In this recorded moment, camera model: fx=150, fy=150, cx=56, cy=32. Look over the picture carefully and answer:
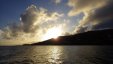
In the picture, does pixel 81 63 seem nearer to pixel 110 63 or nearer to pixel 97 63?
pixel 97 63

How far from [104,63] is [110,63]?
86.2 inches

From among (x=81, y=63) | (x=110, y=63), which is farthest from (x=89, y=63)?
(x=110, y=63)

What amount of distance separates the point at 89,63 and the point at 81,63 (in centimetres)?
298

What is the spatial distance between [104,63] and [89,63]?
5821 millimetres

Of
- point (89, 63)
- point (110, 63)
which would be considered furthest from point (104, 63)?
point (89, 63)

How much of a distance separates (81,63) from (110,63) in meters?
10.9

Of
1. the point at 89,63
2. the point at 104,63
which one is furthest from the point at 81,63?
the point at 104,63

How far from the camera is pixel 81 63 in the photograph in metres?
57.1

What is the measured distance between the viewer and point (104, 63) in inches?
2247

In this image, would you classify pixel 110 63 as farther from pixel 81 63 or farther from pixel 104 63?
pixel 81 63

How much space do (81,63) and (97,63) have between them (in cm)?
599

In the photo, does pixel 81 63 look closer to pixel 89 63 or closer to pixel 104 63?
pixel 89 63

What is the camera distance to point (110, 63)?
2234 inches

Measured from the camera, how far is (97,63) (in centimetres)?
5669
